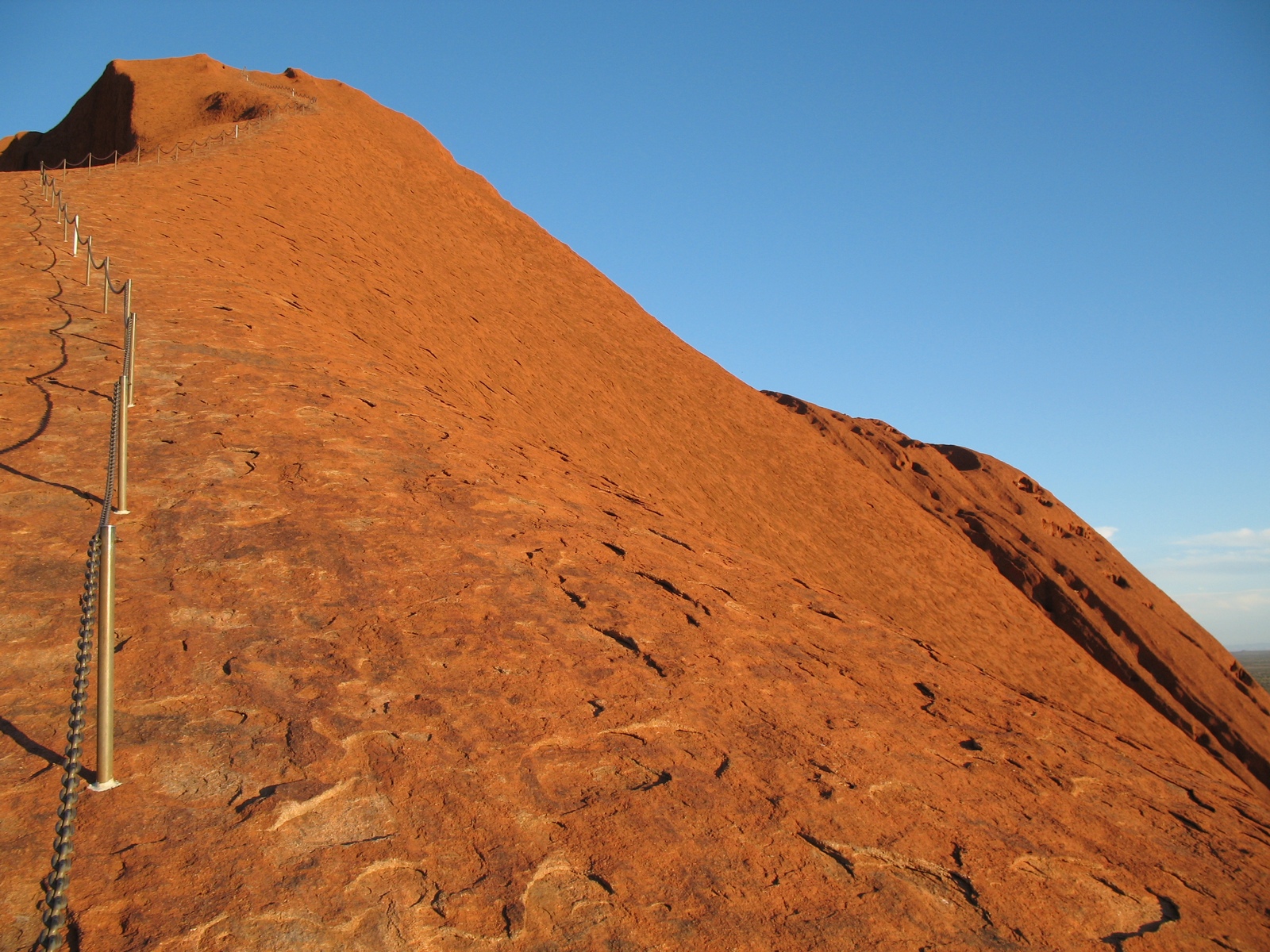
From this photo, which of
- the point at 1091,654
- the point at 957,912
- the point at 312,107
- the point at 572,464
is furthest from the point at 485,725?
the point at 312,107

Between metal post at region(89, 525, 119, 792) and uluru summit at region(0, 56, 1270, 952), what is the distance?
0.24ft

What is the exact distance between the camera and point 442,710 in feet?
13.5

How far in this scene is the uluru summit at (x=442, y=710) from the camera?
3.12 meters

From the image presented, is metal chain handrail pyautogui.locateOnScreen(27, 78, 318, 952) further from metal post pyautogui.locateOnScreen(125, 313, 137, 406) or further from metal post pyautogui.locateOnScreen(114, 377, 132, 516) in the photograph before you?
metal post pyautogui.locateOnScreen(125, 313, 137, 406)

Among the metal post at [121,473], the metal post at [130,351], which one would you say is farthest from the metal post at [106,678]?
the metal post at [130,351]

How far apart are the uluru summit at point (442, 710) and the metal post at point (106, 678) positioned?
72mm

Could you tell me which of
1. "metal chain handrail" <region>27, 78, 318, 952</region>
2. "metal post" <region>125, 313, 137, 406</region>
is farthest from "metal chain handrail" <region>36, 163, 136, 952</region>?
"metal post" <region>125, 313, 137, 406</region>

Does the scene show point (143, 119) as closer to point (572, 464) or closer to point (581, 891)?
point (572, 464)

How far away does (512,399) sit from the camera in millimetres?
12594

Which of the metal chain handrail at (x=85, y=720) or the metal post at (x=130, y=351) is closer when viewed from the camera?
the metal chain handrail at (x=85, y=720)

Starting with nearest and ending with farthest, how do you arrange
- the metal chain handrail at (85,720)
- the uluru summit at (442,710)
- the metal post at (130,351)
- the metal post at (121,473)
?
the metal chain handrail at (85,720)
the uluru summit at (442,710)
the metal post at (121,473)
the metal post at (130,351)

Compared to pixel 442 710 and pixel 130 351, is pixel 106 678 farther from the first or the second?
pixel 130 351

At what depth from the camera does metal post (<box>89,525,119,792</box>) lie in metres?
3.19

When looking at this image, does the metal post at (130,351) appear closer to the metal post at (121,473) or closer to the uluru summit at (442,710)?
the uluru summit at (442,710)
